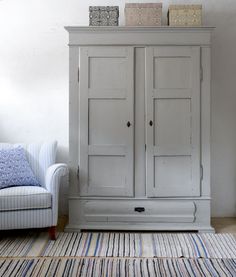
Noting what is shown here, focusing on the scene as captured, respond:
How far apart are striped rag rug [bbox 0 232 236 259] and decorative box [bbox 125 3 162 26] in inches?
73.4

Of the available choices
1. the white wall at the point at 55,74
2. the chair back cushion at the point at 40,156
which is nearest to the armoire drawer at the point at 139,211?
the chair back cushion at the point at 40,156

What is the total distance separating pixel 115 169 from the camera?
3.03m

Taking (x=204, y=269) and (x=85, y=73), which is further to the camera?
(x=85, y=73)

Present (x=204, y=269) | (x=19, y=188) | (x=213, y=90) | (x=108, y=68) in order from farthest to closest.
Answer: (x=213, y=90), (x=108, y=68), (x=19, y=188), (x=204, y=269)

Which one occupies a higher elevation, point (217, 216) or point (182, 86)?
point (182, 86)

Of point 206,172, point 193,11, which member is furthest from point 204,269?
point 193,11

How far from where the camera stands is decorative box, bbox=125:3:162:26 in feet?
9.98

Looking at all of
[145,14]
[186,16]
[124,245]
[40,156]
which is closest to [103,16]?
[145,14]

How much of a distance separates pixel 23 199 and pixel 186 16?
6.89 feet

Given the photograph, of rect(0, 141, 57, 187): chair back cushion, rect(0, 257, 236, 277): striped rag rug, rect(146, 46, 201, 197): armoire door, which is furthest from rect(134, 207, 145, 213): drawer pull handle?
rect(0, 141, 57, 187): chair back cushion

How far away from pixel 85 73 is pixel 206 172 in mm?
1376

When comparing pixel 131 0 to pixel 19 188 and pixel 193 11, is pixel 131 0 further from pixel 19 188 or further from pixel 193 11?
pixel 19 188

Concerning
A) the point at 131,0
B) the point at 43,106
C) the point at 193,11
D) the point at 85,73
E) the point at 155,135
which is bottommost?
the point at 155,135

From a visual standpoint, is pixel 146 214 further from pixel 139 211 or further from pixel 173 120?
pixel 173 120
